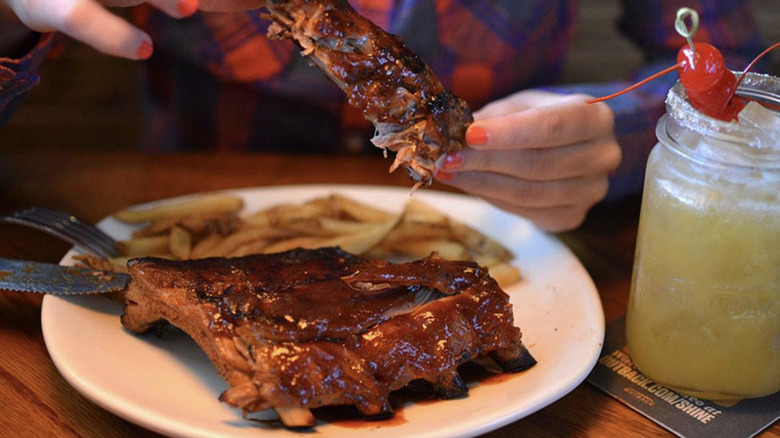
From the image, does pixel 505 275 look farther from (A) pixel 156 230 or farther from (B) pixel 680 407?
(A) pixel 156 230

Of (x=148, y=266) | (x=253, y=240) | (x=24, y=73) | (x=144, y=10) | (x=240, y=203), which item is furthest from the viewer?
(x=144, y=10)

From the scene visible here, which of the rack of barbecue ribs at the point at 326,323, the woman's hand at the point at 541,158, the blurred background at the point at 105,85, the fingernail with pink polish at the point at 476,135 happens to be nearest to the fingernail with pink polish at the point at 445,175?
the woman's hand at the point at 541,158

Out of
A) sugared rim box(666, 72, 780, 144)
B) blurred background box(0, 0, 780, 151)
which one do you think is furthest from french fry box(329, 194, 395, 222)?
blurred background box(0, 0, 780, 151)

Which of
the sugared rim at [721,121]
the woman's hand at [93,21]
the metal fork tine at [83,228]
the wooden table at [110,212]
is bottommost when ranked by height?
the wooden table at [110,212]

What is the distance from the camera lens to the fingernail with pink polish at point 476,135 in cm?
212

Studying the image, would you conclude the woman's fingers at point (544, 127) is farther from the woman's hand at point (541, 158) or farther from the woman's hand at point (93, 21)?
the woman's hand at point (93, 21)

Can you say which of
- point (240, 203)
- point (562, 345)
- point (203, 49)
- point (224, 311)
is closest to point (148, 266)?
point (224, 311)

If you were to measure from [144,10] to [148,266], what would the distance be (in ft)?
5.90

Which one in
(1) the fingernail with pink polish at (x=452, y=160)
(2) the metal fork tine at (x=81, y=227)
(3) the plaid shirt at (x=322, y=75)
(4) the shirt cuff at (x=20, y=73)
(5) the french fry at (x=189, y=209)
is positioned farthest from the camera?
(3) the plaid shirt at (x=322, y=75)

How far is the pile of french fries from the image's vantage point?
7.87ft

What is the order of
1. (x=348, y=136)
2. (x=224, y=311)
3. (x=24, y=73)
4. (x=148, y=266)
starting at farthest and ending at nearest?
(x=348, y=136), (x=24, y=73), (x=148, y=266), (x=224, y=311)

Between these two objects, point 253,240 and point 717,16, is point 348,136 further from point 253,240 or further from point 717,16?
point 717,16

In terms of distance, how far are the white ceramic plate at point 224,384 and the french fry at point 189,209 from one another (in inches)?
13.2

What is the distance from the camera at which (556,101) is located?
248 cm
